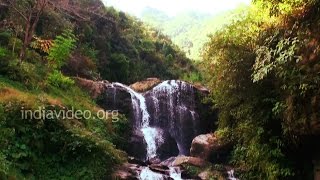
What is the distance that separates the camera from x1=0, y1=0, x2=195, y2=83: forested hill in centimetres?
1959

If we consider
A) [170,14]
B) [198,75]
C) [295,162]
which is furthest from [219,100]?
[170,14]

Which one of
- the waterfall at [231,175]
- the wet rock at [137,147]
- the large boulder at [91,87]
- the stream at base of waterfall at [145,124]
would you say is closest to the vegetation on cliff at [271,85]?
the waterfall at [231,175]

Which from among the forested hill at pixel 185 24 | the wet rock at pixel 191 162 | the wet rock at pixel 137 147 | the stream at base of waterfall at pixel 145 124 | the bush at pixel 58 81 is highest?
the forested hill at pixel 185 24

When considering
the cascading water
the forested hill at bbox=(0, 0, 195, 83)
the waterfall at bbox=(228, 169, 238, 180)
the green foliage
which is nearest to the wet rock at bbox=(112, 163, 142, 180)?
the waterfall at bbox=(228, 169, 238, 180)

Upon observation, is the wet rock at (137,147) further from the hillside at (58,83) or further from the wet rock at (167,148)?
the wet rock at (167,148)

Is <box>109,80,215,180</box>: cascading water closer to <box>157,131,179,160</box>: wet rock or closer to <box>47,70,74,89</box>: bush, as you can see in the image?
<box>157,131,179,160</box>: wet rock

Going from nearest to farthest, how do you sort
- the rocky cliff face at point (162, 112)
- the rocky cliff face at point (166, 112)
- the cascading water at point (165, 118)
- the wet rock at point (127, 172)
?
1. the wet rock at point (127, 172)
2. the cascading water at point (165, 118)
3. the rocky cliff face at point (162, 112)
4. the rocky cliff face at point (166, 112)

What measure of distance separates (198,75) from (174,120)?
10814 mm

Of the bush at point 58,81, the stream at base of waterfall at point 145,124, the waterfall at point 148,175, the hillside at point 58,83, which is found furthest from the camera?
the stream at base of waterfall at point 145,124

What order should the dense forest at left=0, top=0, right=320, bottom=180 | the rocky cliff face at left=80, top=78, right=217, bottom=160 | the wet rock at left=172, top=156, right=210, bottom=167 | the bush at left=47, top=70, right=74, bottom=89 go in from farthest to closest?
the rocky cliff face at left=80, top=78, right=217, bottom=160 < the bush at left=47, top=70, right=74, bottom=89 < the wet rock at left=172, top=156, right=210, bottom=167 < the dense forest at left=0, top=0, right=320, bottom=180

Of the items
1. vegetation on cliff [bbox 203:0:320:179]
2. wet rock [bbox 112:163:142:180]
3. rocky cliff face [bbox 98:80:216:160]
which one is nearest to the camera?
vegetation on cliff [bbox 203:0:320:179]

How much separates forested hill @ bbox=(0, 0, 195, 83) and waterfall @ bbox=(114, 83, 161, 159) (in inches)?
130

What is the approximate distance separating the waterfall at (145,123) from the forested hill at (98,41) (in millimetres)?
3308

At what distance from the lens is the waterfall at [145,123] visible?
63.4 feet
